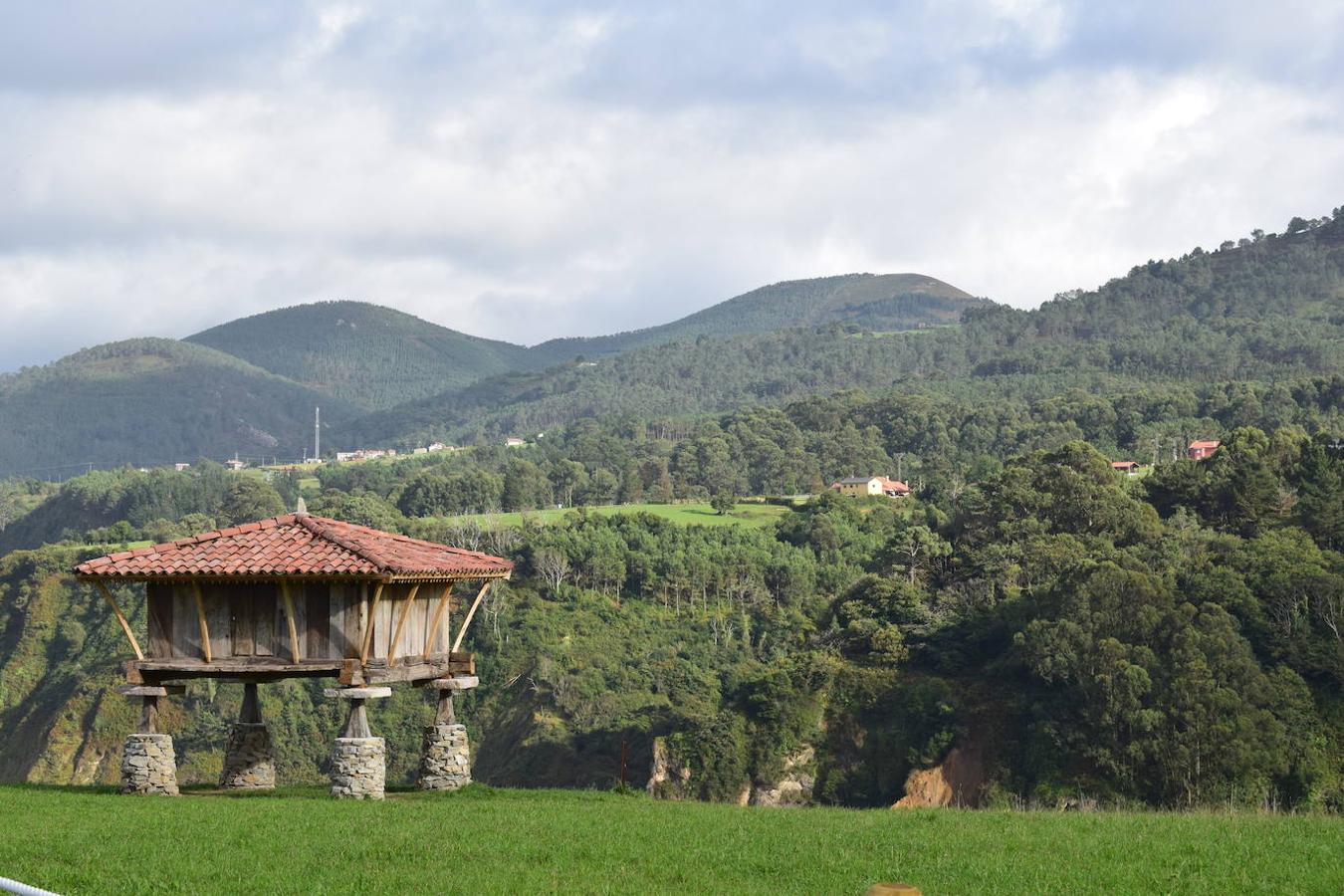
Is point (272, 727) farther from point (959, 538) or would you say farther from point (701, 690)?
point (959, 538)

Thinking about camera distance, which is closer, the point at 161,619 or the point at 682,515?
the point at 161,619

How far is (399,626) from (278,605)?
5.57ft

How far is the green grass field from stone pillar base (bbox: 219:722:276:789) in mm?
5608

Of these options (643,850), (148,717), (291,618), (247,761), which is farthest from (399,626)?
(643,850)

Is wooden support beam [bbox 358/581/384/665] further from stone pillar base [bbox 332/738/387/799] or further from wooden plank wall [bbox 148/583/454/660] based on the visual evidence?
stone pillar base [bbox 332/738/387/799]

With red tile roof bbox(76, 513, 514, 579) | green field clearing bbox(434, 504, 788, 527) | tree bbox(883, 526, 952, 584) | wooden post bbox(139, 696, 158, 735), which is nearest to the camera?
red tile roof bbox(76, 513, 514, 579)

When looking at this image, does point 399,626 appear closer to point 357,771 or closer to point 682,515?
point 357,771

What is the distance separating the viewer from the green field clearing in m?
117

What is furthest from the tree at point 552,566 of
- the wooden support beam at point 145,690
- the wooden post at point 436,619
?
the wooden support beam at point 145,690

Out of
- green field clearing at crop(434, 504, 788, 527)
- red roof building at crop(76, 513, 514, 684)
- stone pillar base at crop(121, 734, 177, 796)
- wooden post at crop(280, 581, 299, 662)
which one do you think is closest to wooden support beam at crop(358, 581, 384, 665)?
red roof building at crop(76, 513, 514, 684)

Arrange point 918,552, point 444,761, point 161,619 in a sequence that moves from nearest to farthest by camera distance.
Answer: point 161,619 → point 444,761 → point 918,552

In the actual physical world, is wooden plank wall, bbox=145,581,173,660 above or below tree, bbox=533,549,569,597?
below

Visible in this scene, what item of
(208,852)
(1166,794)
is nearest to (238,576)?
(208,852)

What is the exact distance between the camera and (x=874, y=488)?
434 feet
